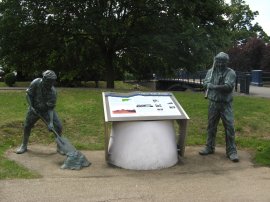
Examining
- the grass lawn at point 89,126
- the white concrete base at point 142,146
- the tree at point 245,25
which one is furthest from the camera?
the tree at point 245,25

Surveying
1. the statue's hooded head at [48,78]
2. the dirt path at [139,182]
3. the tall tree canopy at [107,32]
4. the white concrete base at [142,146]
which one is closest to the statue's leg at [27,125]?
the dirt path at [139,182]

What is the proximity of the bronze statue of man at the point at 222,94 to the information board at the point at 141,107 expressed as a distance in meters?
0.76

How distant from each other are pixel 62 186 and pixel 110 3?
1858 cm

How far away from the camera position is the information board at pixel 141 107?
8.49m

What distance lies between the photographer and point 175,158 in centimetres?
890

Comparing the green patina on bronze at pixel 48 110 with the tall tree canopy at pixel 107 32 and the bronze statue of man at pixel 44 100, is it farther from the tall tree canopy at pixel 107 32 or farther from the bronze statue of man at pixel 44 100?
the tall tree canopy at pixel 107 32

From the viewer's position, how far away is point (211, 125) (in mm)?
9617

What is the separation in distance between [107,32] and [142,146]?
1484cm

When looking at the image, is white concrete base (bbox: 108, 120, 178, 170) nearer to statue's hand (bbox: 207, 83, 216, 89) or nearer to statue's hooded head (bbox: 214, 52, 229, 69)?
statue's hand (bbox: 207, 83, 216, 89)

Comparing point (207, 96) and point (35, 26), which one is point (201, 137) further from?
point (35, 26)

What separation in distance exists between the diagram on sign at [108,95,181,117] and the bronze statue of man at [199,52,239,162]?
830 mm

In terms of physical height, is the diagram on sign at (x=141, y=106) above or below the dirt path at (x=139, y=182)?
above

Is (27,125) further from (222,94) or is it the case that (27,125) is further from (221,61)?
(221,61)

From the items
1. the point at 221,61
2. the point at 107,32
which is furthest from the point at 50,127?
the point at 107,32
